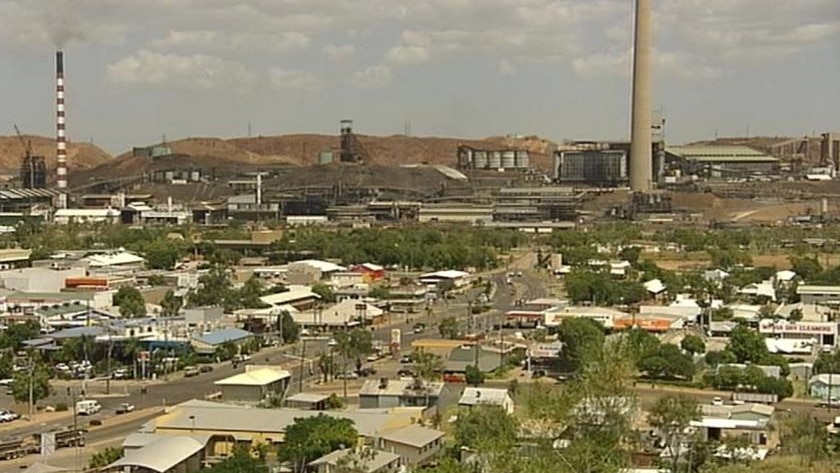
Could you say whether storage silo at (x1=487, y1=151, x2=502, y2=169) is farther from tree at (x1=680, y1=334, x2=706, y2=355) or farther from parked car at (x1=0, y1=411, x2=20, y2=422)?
parked car at (x1=0, y1=411, x2=20, y2=422)

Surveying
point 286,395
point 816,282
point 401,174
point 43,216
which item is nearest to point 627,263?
point 816,282

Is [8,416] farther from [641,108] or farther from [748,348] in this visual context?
[641,108]

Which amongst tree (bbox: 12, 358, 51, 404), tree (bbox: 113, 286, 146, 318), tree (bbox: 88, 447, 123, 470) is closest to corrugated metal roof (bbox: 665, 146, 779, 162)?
tree (bbox: 113, 286, 146, 318)

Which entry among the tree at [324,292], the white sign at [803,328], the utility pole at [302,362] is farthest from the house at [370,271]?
the white sign at [803,328]

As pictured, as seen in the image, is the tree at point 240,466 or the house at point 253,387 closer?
the tree at point 240,466

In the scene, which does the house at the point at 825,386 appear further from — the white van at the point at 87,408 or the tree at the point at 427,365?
the white van at the point at 87,408
